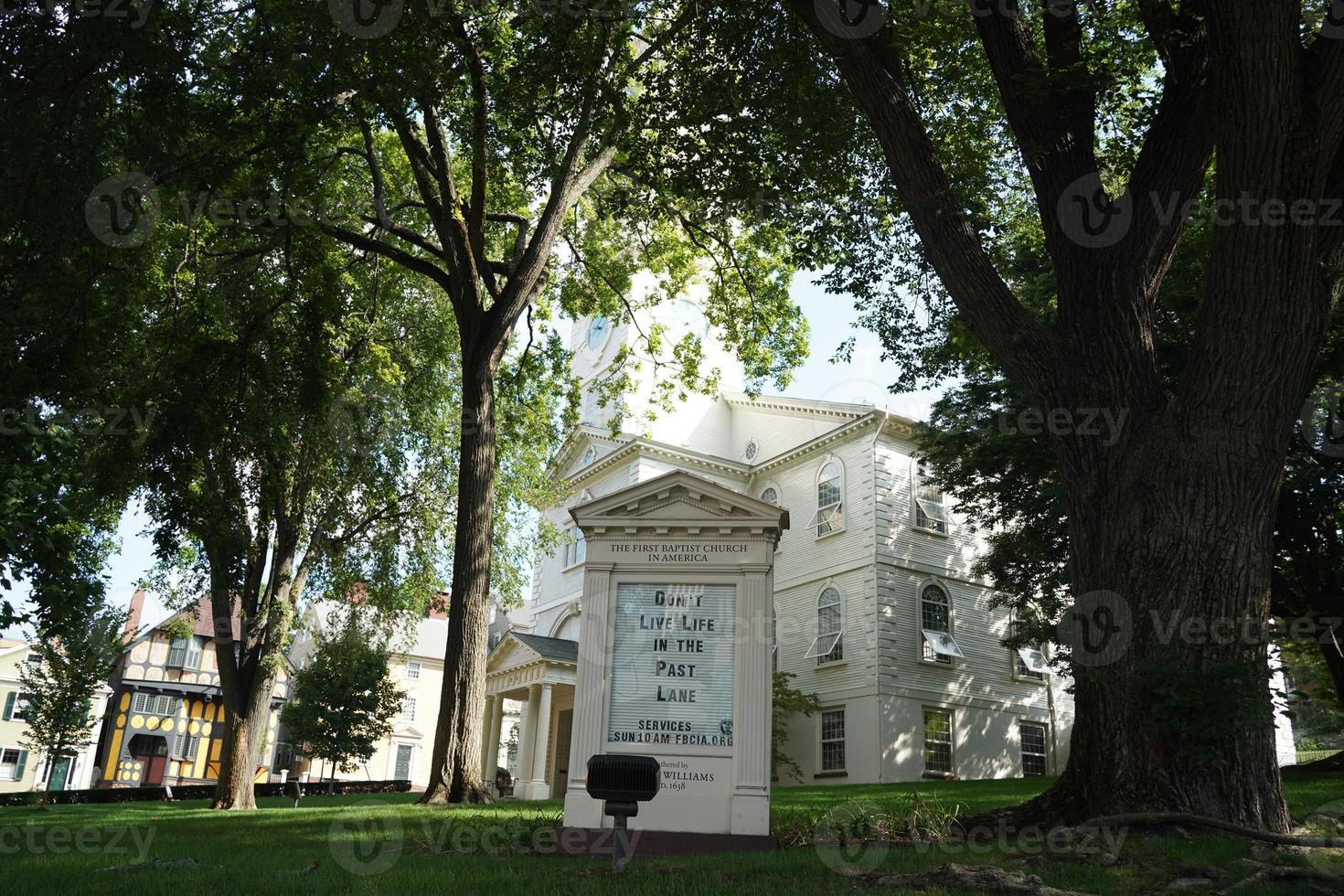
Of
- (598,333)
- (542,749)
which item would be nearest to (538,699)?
(542,749)

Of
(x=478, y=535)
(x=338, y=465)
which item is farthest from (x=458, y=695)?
(x=338, y=465)

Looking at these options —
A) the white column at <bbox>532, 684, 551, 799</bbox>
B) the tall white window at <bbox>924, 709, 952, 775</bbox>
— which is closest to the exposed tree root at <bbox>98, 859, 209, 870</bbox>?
the white column at <bbox>532, 684, 551, 799</bbox>

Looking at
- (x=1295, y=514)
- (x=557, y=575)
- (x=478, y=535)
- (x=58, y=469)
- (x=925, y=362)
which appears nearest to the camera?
(x=58, y=469)

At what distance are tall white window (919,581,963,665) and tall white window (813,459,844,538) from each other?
348cm

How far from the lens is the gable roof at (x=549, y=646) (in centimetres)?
3006

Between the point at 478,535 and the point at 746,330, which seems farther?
the point at 746,330

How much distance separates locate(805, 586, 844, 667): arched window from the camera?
3048 centimetres

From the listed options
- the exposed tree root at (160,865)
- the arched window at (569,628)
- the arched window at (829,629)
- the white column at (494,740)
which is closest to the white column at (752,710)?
the exposed tree root at (160,865)

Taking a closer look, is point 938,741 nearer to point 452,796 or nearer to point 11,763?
point 452,796

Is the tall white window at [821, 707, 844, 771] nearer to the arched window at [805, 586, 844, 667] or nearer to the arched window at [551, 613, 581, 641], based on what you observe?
the arched window at [805, 586, 844, 667]

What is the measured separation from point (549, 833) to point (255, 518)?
13.4 metres

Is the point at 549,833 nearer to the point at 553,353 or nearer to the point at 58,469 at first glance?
the point at 58,469

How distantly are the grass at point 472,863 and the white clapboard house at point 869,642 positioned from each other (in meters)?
17.8

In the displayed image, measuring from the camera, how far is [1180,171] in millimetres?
10430
